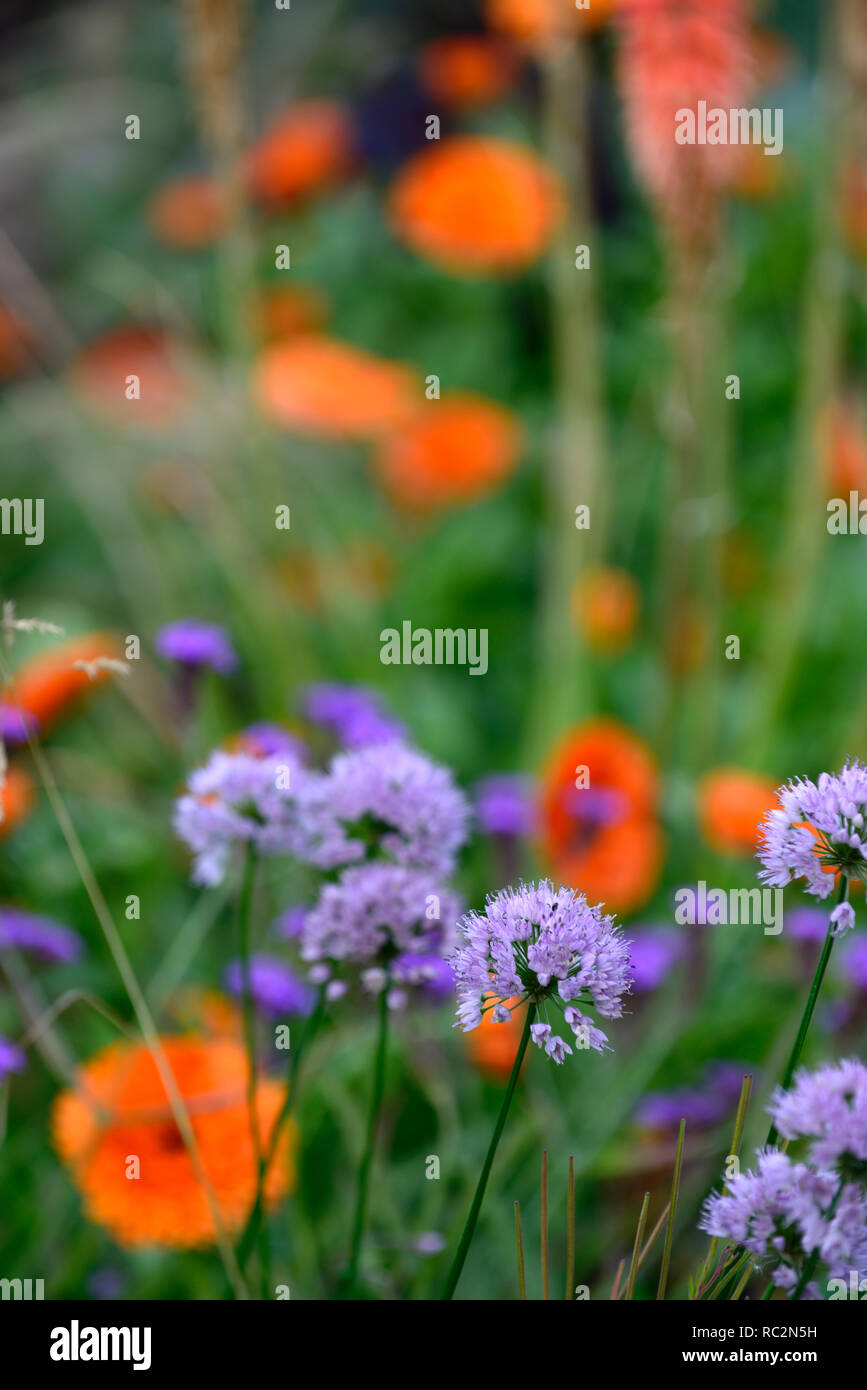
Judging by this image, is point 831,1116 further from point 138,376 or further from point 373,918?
point 138,376

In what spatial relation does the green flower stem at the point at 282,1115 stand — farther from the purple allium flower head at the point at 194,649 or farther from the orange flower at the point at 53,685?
the orange flower at the point at 53,685

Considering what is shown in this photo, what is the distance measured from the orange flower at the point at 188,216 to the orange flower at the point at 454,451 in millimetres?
487

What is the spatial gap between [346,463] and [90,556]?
416mm

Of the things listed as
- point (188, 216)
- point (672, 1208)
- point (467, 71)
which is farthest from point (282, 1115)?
point (467, 71)

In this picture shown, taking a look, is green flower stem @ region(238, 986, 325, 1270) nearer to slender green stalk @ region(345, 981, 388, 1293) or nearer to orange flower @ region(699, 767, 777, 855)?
slender green stalk @ region(345, 981, 388, 1293)

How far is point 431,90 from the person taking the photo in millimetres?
2373

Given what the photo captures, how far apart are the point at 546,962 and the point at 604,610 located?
1.09m

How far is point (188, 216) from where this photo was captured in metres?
2.09

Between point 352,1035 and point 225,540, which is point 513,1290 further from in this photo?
point 225,540

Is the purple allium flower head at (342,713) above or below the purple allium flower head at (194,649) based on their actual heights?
above

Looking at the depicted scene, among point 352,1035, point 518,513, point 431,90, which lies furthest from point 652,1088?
point 431,90

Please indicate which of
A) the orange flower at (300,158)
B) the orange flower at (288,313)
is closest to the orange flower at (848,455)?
the orange flower at (288,313)

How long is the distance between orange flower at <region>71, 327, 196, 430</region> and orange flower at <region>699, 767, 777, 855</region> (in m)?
0.72

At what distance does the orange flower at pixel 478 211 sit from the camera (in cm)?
181
